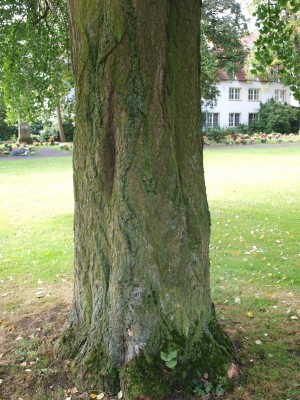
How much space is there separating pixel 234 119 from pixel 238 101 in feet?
6.99

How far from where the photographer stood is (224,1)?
94.5 ft

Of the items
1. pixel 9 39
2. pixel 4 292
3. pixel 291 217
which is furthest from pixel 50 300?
pixel 291 217

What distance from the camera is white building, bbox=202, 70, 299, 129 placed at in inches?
2028

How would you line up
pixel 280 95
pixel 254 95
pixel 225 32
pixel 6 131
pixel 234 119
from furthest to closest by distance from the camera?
pixel 280 95 < pixel 254 95 < pixel 234 119 < pixel 6 131 < pixel 225 32

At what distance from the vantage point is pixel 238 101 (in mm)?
52281

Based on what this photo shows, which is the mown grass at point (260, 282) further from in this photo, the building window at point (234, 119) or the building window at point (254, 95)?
the building window at point (254, 95)

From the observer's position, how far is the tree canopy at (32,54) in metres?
6.28

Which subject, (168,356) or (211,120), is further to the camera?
(211,120)

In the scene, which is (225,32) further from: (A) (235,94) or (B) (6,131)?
(A) (235,94)

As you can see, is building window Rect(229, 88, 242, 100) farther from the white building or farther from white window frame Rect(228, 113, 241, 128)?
white window frame Rect(228, 113, 241, 128)

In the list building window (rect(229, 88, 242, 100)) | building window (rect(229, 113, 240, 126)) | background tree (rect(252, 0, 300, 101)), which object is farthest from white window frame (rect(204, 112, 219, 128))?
background tree (rect(252, 0, 300, 101))

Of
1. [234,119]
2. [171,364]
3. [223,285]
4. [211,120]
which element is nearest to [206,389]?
[171,364]

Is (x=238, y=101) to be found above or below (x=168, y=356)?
above

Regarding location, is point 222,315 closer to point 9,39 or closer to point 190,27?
point 190,27
